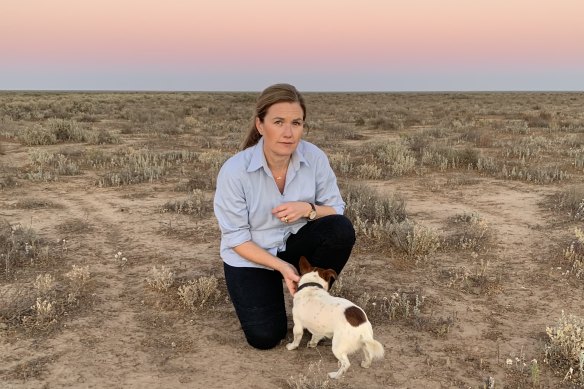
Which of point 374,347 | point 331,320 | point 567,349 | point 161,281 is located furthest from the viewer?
point 161,281

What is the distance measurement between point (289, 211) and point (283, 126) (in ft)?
1.93

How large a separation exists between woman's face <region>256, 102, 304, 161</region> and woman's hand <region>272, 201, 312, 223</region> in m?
0.36

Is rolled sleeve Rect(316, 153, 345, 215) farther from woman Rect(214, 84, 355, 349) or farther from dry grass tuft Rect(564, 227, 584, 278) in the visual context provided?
dry grass tuft Rect(564, 227, 584, 278)

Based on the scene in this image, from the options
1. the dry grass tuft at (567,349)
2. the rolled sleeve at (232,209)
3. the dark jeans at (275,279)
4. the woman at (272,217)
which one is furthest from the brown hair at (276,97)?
the dry grass tuft at (567,349)

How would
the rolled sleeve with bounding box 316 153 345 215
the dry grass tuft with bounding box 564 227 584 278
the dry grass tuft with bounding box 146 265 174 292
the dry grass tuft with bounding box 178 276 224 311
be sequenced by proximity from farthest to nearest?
the dry grass tuft with bounding box 564 227 584 278
the dry grass tuft with bounding box 146 265 174 292
the dry grass tuft with bounding box 178 276 224 311
the rolled sleeve with bounding box 316 153 345 215

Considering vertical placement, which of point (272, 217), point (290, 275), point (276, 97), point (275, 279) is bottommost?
point (275, 279)

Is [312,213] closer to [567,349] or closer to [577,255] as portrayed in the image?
[567,349]

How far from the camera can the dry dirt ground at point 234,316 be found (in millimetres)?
3164

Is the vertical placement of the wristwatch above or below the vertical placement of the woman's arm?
above

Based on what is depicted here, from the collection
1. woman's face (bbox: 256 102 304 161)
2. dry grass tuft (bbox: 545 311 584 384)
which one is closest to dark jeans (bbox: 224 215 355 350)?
woman's face (bbox: 256 102 304 161)

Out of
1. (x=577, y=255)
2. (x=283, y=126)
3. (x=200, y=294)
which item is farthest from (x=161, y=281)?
(x=577, y=255)

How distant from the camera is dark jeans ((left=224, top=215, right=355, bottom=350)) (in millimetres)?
3453

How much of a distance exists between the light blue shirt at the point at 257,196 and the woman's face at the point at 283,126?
194 mm

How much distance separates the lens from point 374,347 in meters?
2.93
